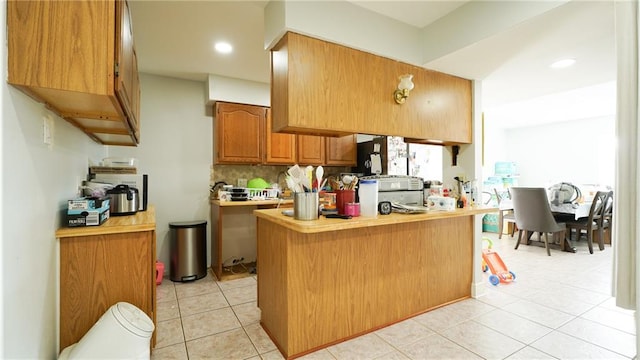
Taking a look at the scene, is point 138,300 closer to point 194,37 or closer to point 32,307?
point 32,307

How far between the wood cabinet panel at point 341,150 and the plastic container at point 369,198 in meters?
2.31

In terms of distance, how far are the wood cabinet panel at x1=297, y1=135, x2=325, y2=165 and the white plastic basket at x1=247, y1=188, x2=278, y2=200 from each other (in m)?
0.61

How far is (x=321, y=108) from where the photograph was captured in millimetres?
2092

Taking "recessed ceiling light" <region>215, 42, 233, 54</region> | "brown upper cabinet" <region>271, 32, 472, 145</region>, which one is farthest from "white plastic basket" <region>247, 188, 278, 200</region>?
"brown upper cabinet" <region>271, 32, 472, 145</region>

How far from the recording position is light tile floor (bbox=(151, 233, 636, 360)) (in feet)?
6.41

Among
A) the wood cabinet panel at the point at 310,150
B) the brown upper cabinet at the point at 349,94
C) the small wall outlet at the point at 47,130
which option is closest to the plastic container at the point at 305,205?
the brown upper cabinet at the point at 349,94

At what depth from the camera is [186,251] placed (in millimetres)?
3412

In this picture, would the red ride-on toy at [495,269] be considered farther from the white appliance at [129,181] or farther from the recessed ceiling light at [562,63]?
the white appliance at [129,181]

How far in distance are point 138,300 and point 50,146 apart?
3.28 ft

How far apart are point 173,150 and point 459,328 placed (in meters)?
3.74

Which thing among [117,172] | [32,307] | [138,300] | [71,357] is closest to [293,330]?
[138,300]

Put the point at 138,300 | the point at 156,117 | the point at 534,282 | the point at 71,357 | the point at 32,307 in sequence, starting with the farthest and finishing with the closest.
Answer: the point at 156,117
the point at 534,282
the point at 138,300
the point at 71,357
the point at 32,307

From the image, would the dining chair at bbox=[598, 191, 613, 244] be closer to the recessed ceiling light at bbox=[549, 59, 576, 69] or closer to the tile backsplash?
the recessed ceiling light at bbox=[549, 59, 576, 69]

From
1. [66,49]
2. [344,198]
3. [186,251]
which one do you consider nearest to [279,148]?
[186,251]
